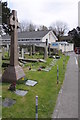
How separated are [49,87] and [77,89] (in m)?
1.46

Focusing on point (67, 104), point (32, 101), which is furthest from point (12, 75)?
point (67, 104)

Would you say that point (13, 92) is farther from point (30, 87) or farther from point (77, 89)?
point (77, 89)

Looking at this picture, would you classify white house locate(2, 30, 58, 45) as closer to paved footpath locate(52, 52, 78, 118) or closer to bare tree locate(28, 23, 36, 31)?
bare tree locate(28, 23, 36, 31)

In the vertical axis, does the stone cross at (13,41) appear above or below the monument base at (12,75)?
above

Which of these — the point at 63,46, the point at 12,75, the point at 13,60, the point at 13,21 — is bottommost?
the point at 12,75

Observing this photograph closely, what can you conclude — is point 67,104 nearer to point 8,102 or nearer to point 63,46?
point 8,102

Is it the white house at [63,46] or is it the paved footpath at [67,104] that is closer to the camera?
the paved footpath at [67,104]

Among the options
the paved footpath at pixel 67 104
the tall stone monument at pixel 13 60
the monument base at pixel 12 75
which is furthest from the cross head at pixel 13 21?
the paved footpath at pixel 67 104

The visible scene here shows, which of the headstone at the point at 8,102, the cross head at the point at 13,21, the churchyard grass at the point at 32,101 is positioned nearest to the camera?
the churchyard grass at the point at 32,101

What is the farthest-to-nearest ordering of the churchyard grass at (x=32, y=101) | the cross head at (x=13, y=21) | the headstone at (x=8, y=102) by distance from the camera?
the cross head at (x=13, y=21)
the headstone at (x=8, y=102)
the churchyard grass at (x=32, y=101)

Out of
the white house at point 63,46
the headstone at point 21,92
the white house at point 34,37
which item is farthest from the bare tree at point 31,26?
the headstone at point 21,92

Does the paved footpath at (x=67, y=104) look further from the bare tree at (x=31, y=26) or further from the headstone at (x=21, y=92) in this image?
the bare tree at (x=31, y=26)

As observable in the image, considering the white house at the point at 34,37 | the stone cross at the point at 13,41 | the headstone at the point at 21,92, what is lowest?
the headstone at the point at 21,92

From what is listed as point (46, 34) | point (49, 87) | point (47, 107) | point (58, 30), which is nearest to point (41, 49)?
point (46, 34)
